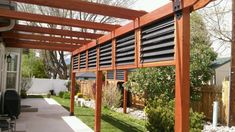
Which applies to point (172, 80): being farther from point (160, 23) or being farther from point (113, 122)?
point (160, 23)

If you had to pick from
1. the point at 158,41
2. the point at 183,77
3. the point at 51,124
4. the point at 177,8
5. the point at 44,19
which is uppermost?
the point at 44,19

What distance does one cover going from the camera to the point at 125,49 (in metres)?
5.55

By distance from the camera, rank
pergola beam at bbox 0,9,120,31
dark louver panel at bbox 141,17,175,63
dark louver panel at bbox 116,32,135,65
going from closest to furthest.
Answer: dark louver panel at bbox 141,17,175,63
dark louver panel at bbox 116,32,135,65
pergola beam at bbox 0,9,120,31

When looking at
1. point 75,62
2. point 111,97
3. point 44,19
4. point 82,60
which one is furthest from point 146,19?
point 111,97

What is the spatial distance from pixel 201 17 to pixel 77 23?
11072 mm

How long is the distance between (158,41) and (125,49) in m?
1.49

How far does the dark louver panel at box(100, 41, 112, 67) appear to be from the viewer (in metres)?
6.72

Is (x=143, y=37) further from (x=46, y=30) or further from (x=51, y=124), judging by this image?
(x=51, y=124)

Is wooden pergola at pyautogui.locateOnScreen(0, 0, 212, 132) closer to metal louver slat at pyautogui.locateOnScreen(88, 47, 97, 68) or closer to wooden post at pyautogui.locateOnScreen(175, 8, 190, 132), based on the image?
wooden post at pyautogui.locateOnScreen(175, 8, 190, 132)

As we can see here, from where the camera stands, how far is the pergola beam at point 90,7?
4566mm

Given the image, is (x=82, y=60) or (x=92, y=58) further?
(x=82, y=60)

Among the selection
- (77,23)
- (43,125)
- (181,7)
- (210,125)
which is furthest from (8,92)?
(181,7)

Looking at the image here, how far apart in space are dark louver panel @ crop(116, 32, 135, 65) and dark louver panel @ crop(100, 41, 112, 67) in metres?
0.55

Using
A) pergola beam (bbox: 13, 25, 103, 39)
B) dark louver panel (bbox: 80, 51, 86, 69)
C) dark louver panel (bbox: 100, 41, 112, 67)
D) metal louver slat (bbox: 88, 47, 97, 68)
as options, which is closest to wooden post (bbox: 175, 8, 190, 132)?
dark louver panel (bbox: 100, 41, 112, 67)
